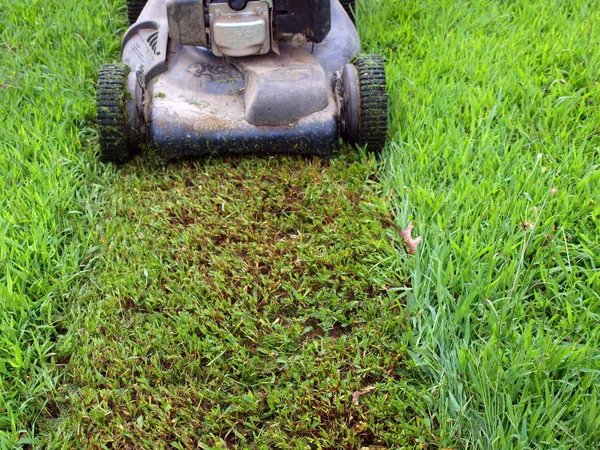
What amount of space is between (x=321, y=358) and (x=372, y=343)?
166 mm

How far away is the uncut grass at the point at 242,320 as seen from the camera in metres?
1.75

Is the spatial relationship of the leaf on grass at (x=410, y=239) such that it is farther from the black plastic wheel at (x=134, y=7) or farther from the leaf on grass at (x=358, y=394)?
the black plastic wheel at (x=134, y=7)

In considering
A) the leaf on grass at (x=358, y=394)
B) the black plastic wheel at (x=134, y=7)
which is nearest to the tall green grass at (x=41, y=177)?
the black plastic wheel at (x=134, y=7)

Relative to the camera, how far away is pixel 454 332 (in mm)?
1836

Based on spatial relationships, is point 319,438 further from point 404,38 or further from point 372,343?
point 404,38

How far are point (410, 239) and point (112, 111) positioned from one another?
127 cm

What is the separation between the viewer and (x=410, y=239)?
7.17 ft

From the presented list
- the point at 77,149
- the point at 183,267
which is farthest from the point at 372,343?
the point at 77,149

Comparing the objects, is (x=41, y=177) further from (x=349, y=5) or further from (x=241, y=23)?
(x=349, y=5)

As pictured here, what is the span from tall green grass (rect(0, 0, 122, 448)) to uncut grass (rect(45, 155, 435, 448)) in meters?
0.09

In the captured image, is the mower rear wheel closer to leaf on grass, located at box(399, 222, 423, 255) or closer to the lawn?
the lawn

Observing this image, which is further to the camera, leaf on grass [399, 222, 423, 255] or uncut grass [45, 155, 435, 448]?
leaf on grass [399, 222, 423, 255]

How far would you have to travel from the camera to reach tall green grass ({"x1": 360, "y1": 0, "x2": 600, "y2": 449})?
1.65 metres

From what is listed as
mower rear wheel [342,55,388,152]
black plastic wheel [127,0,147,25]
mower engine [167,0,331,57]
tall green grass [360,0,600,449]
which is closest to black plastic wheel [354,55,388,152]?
mower rear wheel [342,55,388,152]
